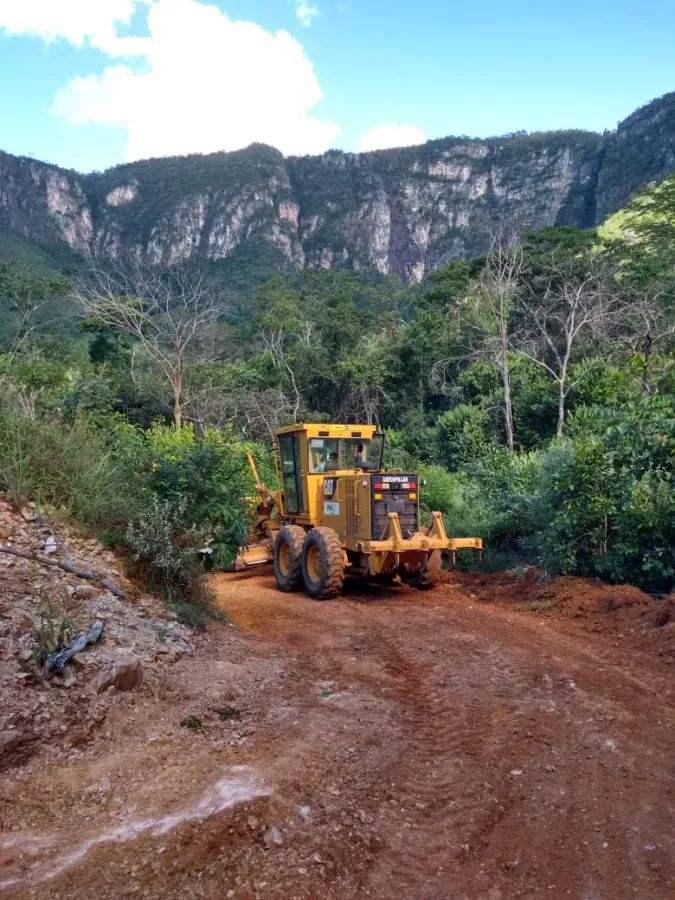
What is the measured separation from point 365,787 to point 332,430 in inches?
319

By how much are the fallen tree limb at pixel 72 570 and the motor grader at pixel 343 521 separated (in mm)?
4257

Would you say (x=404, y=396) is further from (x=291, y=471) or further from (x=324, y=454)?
(x=324, y=454)

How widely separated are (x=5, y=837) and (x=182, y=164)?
394 ft

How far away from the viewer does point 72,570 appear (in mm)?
6078

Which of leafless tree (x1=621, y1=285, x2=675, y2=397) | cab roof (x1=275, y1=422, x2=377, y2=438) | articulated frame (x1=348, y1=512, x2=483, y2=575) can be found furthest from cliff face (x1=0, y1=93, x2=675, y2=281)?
articulated frame (x1=348, y1=512, x2=483, y2=575)

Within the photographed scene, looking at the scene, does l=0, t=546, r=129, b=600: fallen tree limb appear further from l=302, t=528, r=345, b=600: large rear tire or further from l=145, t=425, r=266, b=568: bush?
l=302, t=528, r=345, b=600: large rear tire

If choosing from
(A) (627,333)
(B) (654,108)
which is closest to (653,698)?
(A) (627,333)

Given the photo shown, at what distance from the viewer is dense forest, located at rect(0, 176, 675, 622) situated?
7.56 meters

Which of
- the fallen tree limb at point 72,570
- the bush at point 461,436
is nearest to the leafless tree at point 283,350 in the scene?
the bush at point 461,436

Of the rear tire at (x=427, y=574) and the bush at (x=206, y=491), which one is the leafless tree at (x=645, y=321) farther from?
the bush at (x=206, y=491)

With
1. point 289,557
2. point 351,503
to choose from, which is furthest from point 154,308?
point 351,503

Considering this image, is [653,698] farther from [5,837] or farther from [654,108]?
[654,108]

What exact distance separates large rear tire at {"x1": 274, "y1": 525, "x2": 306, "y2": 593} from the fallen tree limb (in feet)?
16.4

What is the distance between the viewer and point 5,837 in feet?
10.3
